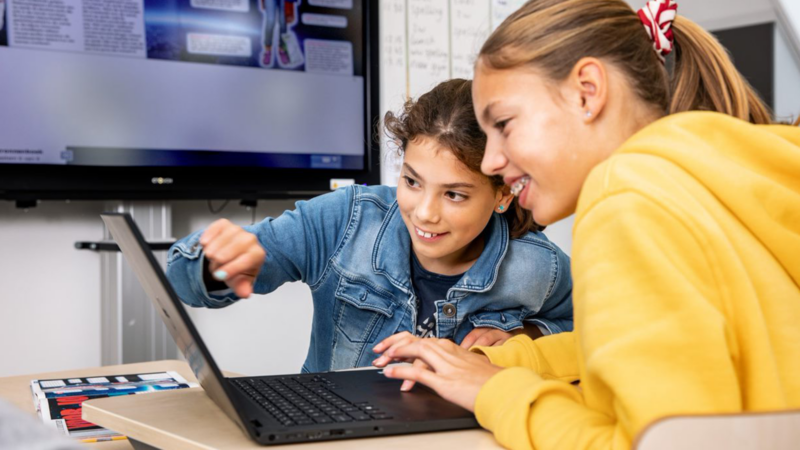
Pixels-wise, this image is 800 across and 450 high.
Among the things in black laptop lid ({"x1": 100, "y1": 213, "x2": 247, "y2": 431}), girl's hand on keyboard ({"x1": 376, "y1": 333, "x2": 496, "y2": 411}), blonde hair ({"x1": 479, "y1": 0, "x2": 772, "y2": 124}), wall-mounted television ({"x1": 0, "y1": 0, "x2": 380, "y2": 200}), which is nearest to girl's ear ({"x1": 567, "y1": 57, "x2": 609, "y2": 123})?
blonde hair ({"x1": 479, "y1": 0, "x2": 772, "y2": 124})

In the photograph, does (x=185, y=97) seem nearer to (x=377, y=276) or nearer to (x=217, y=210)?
(x=217, y=210)

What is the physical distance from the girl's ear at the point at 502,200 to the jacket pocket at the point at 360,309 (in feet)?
0.84

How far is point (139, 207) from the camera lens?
2402mm

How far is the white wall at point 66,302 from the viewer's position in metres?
2.27

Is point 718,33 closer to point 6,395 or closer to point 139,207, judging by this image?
point 139,207

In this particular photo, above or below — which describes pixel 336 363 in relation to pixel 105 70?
below

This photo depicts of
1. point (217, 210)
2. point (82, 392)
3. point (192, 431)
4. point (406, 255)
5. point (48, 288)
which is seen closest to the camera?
point (192, 431)

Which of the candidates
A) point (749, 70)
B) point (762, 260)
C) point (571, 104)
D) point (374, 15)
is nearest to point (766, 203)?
point (762, 260)

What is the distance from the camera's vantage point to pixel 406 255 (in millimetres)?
1454

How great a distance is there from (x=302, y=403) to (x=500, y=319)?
67cm

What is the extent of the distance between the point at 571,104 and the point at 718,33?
2971 millimetres

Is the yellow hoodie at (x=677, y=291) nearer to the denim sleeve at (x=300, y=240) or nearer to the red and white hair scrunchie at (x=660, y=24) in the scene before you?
the red and white hair scrunchie at (x=660, y=24)

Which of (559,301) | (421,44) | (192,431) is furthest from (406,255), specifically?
(421,44)

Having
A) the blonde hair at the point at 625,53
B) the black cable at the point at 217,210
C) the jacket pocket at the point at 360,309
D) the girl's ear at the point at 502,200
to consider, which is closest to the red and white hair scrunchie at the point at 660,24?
the blonde hair at the point at 625,53
